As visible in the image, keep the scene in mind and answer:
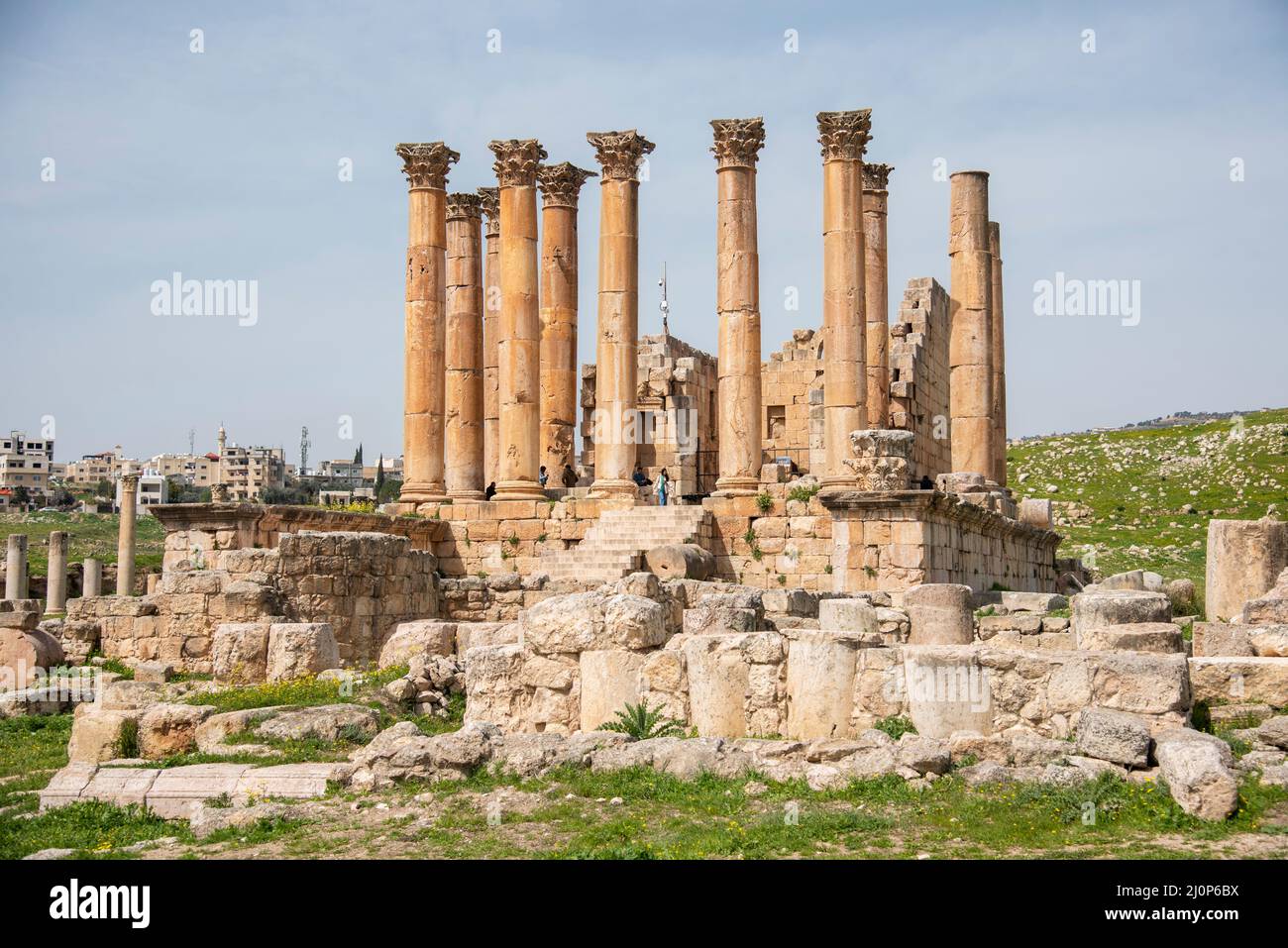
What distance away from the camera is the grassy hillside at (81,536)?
62406 millimetres

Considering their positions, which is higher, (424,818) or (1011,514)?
(1011,514)

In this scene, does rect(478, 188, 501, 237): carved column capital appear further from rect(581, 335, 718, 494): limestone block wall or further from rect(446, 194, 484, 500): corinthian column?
rect(581, 335, 718, 494): limestone block wall

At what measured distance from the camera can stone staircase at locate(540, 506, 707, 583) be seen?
26.6 metres

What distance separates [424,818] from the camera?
11.6m

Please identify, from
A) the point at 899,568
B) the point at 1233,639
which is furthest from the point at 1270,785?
the point at 899,568

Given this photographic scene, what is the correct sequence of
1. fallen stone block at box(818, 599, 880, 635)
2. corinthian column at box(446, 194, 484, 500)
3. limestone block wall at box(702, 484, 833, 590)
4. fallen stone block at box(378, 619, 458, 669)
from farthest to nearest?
corinthian column at box(446, 194, 484, 500) < limestone block wall at box(702, 484, 833, 590) < fallen stone block at box(378, 619, 458, 669) < fallen stone block at box(818, 599, 880, 635)

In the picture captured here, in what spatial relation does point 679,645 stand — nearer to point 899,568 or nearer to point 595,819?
point 595,819

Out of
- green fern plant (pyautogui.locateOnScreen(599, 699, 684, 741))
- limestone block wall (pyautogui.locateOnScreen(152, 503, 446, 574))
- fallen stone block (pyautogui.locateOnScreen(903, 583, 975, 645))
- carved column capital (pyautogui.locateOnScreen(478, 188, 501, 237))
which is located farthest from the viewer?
carved column capital (pyautogui.locateOnScreen(478, 188, 501, 237))

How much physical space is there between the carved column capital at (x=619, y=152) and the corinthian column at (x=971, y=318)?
671 centimetres

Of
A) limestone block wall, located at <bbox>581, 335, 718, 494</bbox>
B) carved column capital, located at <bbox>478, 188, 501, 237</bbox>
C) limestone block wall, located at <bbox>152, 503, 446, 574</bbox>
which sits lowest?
limestone block wall, located at <bbox>152, 503, 446, 574</bbox>

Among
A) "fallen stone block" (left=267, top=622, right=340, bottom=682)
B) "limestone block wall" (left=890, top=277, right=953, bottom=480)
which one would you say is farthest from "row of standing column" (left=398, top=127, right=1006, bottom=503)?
"fallen stone block" (left=267, top=622, right=340, bottom=682)

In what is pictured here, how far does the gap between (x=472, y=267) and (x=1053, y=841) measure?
82.4 ft

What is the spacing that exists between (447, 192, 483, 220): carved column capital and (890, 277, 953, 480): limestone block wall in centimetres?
991

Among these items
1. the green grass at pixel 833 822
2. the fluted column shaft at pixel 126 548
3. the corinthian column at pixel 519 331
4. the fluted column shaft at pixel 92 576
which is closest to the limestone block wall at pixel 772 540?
the corinthian column at pixel 519 331
